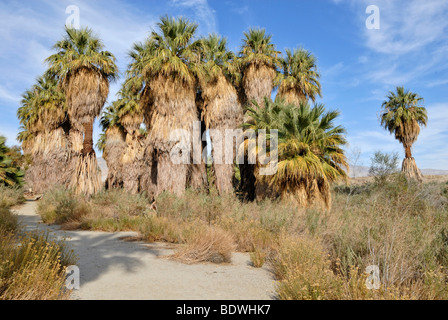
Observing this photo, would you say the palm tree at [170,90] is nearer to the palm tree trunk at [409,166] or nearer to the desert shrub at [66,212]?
the desert shrub at [66,212]

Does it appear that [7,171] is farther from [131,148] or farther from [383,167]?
[383,167]

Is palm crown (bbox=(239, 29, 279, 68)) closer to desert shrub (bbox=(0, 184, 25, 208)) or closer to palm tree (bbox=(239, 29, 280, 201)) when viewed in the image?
palm tree (bbox=(239, 29, 280, 201))

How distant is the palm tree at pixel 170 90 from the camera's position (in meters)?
15.4

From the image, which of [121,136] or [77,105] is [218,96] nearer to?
[77,105]

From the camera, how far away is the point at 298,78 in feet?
68.0

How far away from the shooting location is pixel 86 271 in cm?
536

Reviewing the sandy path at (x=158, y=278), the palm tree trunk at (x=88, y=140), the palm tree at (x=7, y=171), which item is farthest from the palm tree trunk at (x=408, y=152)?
the palm tree at (x=7, y=171)

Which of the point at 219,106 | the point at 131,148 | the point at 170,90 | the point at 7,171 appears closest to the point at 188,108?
the point at 170,90

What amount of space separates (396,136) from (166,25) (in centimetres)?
2484

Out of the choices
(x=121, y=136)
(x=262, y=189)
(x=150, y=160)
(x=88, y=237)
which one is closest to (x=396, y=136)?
(x=262, y=189)

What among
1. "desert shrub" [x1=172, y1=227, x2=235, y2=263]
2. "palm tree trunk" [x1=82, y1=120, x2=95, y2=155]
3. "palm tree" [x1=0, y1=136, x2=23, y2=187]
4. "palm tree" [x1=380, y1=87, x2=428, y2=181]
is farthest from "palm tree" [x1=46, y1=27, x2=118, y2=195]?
"palm tree" [x1=380, y1=87, x2=428, y2=181]

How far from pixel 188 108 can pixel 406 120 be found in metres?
22.7

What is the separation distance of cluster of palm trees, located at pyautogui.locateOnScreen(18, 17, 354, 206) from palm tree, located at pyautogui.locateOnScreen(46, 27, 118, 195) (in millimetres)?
58

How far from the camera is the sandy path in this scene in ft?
14.2
